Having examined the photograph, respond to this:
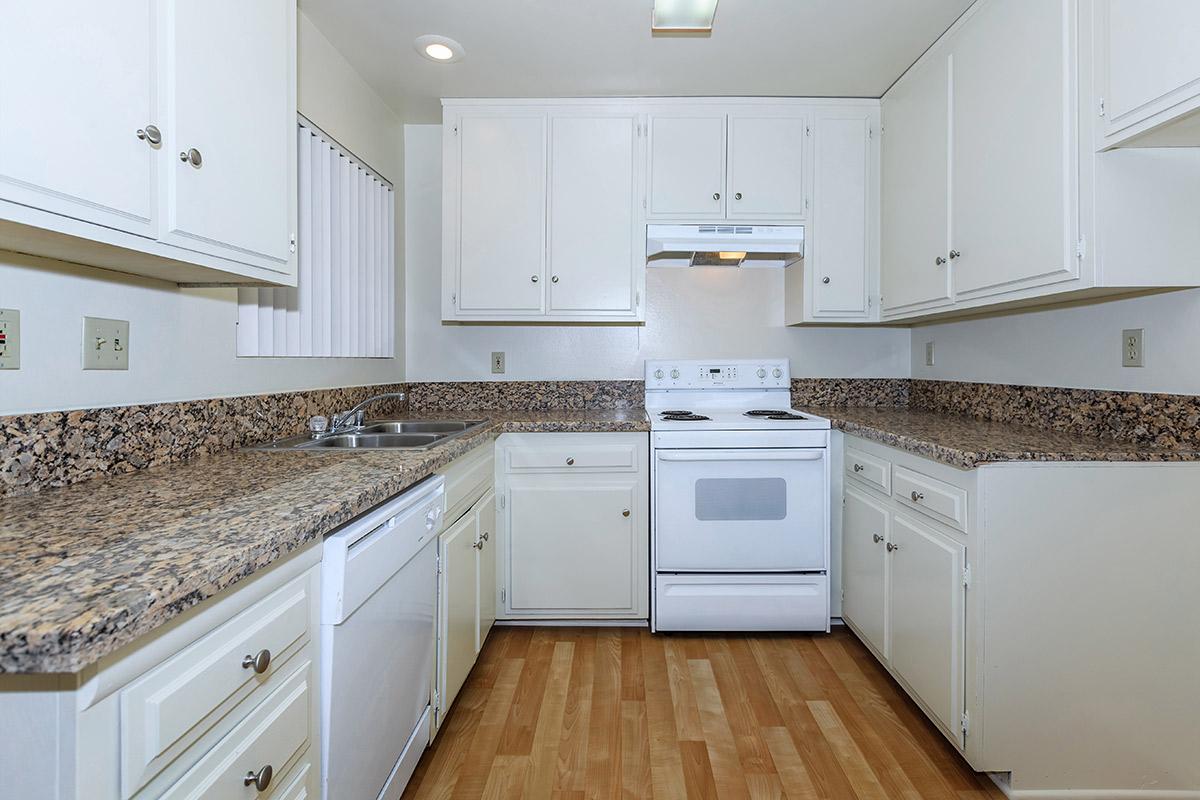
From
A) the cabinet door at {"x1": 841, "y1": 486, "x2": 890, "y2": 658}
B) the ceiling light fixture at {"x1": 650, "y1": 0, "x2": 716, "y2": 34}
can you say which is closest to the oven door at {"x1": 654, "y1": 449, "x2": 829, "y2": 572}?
the cabinet door at {"x1": 841, "y1": 486, "x2": 890, "y2": 658}

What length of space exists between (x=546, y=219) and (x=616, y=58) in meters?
0.69

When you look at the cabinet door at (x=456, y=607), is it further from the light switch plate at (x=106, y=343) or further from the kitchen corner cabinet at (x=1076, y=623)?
the kitchen corner cabinet at (x=1076, y=623)

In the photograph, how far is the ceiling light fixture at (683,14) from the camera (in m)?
1.84

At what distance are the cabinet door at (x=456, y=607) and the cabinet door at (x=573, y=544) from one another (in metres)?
0.39

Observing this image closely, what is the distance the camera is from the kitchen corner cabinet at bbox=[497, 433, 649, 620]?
2.42 m

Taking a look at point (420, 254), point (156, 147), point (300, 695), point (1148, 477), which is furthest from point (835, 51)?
point (300, 695)

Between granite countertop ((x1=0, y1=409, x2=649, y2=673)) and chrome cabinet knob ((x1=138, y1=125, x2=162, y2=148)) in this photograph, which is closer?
granite countertop ((x1=0, y1=409, x2=649, y2=673))

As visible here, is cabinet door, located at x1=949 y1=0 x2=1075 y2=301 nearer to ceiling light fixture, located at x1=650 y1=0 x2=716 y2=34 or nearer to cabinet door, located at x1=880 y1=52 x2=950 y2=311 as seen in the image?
cabinet door, located at x1=880 y1=52 x2=950 y2=311

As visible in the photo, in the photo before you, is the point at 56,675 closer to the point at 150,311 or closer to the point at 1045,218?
the point at 150,311

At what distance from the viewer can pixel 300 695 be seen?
97 centimetres

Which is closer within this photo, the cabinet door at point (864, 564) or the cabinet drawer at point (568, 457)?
the cabinet door at point (864, 564)

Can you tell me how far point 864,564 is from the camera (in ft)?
7.32

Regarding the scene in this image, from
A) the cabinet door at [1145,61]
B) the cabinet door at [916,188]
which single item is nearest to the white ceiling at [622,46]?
the cabinet door at [916,188]

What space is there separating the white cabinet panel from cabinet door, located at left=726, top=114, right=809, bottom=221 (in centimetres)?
85
